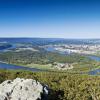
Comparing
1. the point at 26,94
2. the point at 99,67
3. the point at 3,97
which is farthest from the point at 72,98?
the point at 99,67

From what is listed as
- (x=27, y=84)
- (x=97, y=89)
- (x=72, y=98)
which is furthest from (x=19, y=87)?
(x=97, y=89)

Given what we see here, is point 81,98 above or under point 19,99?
under

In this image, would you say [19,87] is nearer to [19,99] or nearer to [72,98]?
[19,99]

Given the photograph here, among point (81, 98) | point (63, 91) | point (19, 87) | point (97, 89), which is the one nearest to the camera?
point (19, 87)

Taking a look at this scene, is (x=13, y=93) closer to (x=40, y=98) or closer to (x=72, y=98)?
(x=40, y=98)

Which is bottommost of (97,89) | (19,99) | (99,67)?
(99,67)

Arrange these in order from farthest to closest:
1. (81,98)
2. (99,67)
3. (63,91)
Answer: (99,67) < (63,91) < (81,98)

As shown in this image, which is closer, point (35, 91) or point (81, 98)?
point (35, 91)
